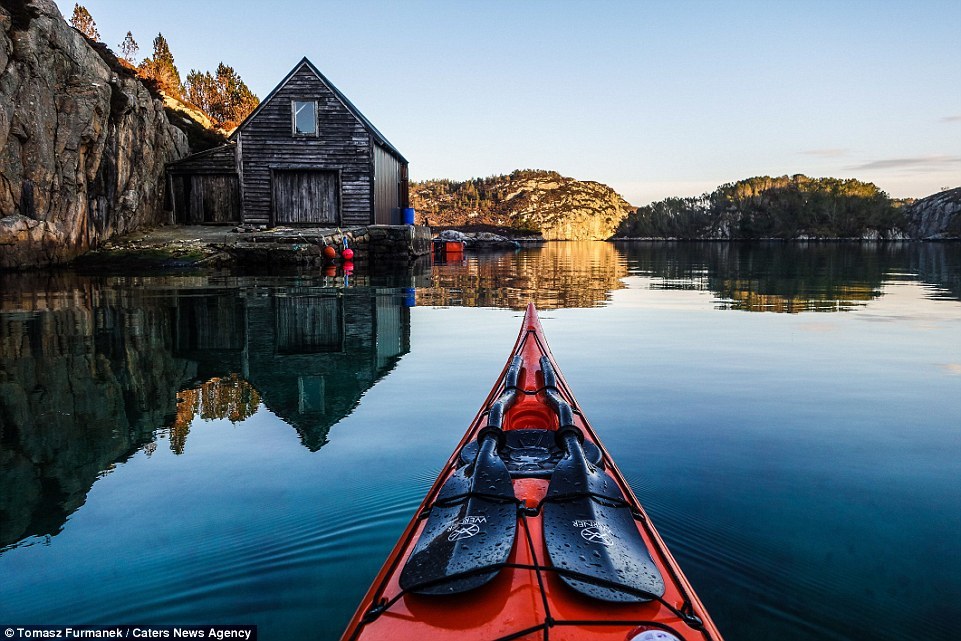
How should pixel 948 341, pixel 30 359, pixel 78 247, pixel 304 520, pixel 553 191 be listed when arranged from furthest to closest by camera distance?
pixel 553 191 → pixel 78 247 → pixel 948 341 → pixel 30 359 → pixel 304 520

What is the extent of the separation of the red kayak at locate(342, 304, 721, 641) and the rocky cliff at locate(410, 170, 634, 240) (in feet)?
444

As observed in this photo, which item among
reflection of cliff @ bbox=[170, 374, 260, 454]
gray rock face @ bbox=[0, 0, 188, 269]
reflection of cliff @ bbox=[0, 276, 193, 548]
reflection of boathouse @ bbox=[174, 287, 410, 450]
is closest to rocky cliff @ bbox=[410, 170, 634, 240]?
gray rock face @ bbox=[0, 0, 188, 269]

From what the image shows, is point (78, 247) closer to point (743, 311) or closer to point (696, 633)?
point (743, 311)

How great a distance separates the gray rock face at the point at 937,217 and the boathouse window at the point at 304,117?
10435 centimetres

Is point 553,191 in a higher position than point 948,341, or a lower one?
higher

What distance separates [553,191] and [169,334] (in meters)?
182

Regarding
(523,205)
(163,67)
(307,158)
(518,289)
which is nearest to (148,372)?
(518,289)

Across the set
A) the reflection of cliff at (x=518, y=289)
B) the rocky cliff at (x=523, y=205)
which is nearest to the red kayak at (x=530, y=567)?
the reflection of cliff at (x=518, y=289)

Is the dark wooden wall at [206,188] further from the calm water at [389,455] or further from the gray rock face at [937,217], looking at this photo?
the gray rock face at [937,217]

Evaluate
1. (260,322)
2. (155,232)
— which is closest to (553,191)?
(155,232)

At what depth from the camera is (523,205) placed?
6570 inches

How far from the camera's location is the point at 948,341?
10.3m

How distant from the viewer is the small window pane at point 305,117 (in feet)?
88.1

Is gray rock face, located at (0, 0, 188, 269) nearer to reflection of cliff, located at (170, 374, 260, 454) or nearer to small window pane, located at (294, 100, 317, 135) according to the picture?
small window pane, located at (294, 100, 317, 135)
